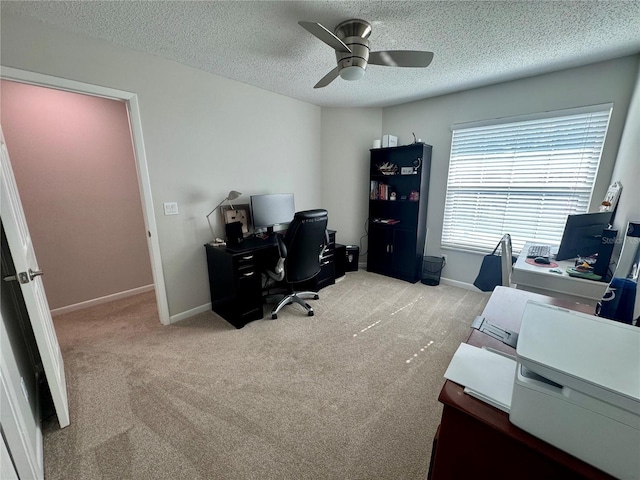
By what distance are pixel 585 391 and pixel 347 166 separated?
12.3 feet

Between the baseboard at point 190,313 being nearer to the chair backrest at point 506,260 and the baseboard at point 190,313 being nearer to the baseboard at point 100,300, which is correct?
the baseboard at point 100,300

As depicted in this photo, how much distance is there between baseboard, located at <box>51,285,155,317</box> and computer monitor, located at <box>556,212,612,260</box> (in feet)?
14.8

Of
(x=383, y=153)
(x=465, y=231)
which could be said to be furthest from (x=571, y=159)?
(x=383, y=153)

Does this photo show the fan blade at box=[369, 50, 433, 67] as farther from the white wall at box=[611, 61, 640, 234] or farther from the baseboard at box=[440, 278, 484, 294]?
the baseboard at box=[440, 278, 484, 294]

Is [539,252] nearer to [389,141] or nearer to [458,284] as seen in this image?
[458,284]

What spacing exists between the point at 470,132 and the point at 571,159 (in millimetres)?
1041

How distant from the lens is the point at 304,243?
8.31 ft

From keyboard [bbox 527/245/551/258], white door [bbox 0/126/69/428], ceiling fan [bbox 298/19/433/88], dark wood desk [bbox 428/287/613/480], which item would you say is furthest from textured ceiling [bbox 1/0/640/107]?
dark wood desk [bbox 428/287/613/480]

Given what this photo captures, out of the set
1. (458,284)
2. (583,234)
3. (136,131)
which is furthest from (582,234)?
(136,131)

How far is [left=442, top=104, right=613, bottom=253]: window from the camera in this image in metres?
2.58

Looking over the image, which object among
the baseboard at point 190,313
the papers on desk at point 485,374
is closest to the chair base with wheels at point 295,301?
the baseboard at point 190,313

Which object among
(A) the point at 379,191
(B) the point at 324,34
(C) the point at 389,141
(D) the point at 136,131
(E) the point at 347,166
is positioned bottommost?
(A) the point at 379,191

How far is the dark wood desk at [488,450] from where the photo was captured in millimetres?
657

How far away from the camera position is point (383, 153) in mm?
3779
